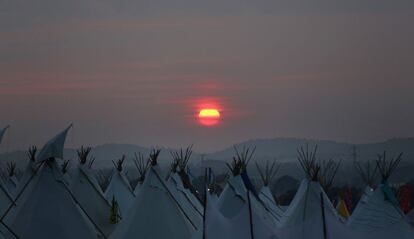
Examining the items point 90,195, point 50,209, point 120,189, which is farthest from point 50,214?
point 120,189

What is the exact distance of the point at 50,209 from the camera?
1672cm

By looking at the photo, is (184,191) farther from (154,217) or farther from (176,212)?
(154,217)

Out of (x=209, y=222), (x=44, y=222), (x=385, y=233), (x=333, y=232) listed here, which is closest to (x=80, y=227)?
(x=44, y=222)

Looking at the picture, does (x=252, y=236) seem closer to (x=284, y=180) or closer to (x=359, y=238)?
(x=359, y=238)

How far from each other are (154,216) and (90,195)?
12.4 ft

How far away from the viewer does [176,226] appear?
56.1 feet

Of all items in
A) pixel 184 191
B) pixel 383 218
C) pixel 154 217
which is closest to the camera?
pixel 383 218

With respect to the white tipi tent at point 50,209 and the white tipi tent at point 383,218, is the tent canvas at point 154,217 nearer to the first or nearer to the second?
the white tipi tent at point 50,209

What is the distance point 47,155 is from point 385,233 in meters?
8.56

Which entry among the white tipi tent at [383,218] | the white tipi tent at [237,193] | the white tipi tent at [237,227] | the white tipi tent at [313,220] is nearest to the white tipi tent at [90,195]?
the white tipi tent at [237,193]

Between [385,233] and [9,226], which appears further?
[9,226]

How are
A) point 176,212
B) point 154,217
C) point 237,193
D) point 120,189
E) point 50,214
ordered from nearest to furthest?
point 50,214
point 154,217
point 176,212
point 237,193
point 120,189

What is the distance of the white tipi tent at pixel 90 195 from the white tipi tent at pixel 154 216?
Result: 260 centimetres

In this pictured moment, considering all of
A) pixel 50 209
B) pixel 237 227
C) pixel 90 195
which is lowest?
pixel 237 227
